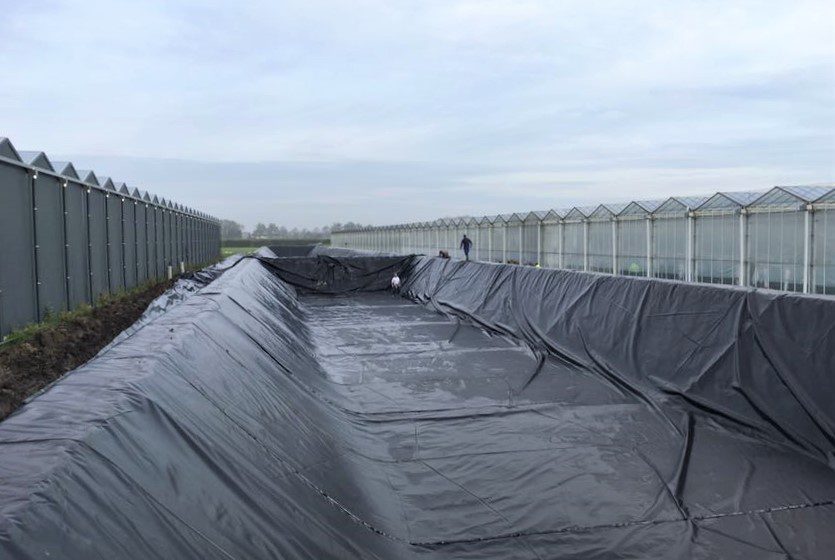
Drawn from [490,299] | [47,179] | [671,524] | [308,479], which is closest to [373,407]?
[308,479]

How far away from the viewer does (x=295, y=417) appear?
455 centimetres

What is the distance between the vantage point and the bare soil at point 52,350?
7.07 meters

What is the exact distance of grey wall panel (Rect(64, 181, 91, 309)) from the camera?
485 inches

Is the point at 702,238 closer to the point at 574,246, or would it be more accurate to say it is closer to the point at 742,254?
the point at 742,254

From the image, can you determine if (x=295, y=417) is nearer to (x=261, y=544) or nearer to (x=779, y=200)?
(x=261, y=544)

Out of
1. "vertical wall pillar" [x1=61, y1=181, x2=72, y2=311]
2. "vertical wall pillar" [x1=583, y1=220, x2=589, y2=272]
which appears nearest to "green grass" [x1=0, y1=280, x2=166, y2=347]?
"vertical wall pillar" [x1=61, y1=181, x2=72, y2=311]

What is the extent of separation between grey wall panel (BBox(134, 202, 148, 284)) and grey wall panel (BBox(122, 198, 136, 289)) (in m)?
0.47

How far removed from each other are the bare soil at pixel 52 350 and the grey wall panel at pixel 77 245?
18.4 inches

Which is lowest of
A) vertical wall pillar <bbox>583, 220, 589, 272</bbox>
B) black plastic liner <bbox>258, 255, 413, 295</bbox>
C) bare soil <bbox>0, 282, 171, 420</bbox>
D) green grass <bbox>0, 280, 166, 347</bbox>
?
bare soil <bbox>0, 282, 171, 420</bbox>

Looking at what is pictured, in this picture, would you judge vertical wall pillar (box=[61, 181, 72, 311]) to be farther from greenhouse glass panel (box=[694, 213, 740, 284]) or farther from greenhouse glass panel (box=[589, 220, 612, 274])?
greenhouse glass panel (box=[589, 220, 612, 274])

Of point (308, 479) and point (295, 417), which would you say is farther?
point (295, 417)

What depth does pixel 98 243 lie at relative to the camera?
14.7 meters

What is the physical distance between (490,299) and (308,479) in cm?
897

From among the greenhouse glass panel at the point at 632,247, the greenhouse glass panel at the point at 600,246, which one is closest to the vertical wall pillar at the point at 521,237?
the greenhouse glass panel at the point at 600,246
